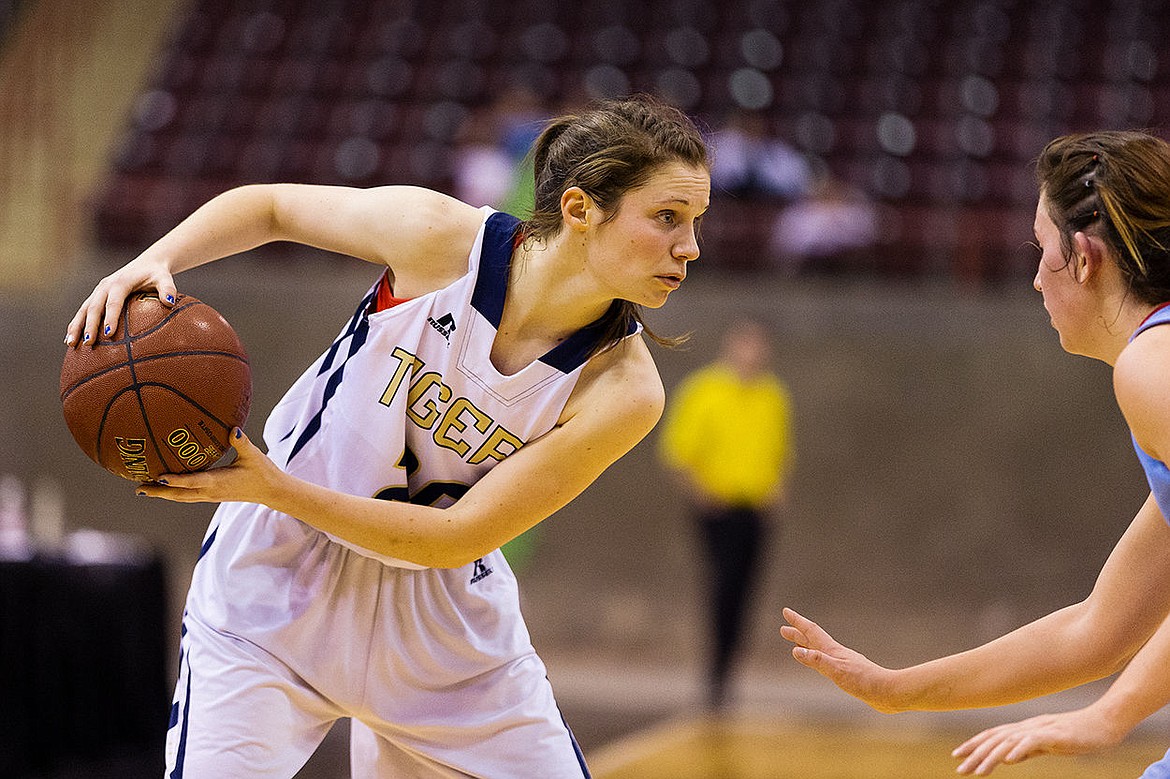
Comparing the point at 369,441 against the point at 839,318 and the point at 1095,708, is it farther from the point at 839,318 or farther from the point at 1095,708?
the point at 839,318

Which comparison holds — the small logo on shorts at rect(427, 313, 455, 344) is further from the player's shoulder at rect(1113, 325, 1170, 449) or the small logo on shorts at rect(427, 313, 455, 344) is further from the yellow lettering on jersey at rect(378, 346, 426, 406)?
the player's shoulder at rect(1113, 325, 1170, 449)

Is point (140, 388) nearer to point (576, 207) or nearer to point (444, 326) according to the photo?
point (444, 326)

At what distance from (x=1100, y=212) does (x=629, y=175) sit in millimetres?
895

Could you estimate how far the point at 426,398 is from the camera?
283 centimetres

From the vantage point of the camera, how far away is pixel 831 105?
34.4 feet

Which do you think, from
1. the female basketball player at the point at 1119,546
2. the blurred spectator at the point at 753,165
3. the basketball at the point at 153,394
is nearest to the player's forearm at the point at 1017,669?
the female basketball player at the point at 1119,546

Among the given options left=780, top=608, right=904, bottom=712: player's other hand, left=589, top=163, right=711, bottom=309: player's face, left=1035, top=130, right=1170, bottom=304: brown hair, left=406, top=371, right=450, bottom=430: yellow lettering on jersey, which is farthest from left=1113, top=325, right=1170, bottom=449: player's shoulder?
left=406, top=371, right=450, bottom=430: yellow lettering on jersey

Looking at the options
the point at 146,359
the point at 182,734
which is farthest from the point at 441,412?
the point at 182,734

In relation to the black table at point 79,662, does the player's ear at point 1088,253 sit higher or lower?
higher

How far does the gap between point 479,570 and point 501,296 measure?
0.59 metres

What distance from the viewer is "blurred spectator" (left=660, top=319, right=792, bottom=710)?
25.1 ft

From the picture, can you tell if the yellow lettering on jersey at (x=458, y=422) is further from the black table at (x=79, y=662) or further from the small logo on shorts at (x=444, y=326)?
the black table at (x=79, y=662)

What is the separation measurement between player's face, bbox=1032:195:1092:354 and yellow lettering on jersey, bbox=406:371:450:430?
1.16 meters

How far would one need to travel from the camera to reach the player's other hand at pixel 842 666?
7.92ft
